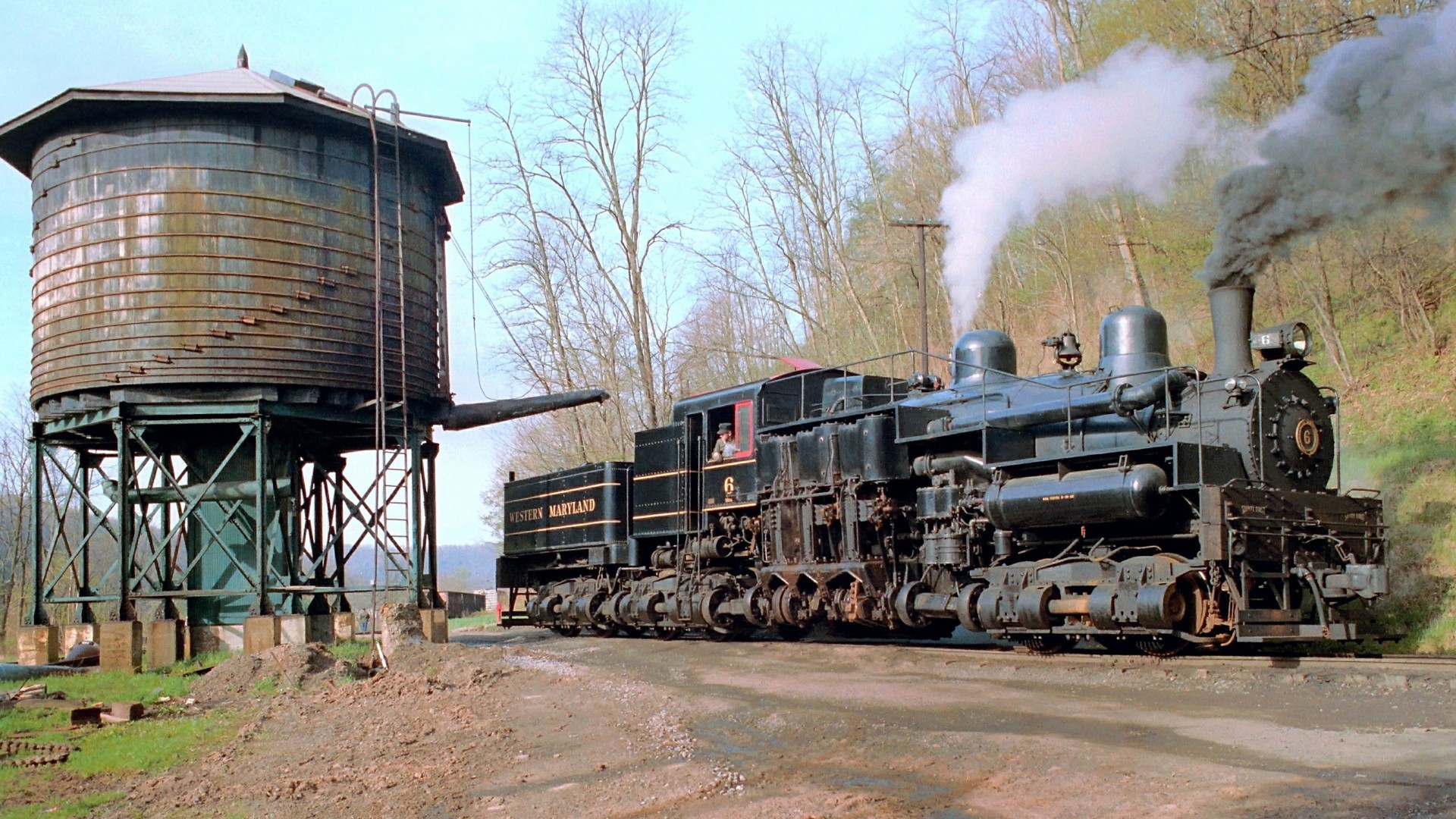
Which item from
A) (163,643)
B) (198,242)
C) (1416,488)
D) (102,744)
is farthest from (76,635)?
(1416,488)

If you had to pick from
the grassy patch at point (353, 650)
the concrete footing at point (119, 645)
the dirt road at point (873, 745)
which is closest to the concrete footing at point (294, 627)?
the grassy patch at point (353, 650)

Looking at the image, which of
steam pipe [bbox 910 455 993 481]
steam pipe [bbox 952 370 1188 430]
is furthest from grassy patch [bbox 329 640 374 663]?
steam pipe [bbox 952 370 1188 430]

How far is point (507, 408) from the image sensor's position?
2314cm

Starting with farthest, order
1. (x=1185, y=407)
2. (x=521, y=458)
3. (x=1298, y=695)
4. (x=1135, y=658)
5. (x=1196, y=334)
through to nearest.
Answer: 1. (x=521, y=458)
2. (x=1196, y=334)
3. (x=1185, y=407)
4. (x=1135, y=658)
5. (x=1298, y=695)

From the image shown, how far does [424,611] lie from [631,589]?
3.69 metres

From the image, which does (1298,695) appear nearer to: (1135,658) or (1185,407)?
(1135,658)

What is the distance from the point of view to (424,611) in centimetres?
2036

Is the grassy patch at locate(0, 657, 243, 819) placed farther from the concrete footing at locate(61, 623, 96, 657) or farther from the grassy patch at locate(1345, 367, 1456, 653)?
the grassy patch at locate(1345, 367, 1456, 653)

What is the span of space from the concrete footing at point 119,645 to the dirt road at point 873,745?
6711 millimetres

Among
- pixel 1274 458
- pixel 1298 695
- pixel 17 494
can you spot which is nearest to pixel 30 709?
pixel 1298 695

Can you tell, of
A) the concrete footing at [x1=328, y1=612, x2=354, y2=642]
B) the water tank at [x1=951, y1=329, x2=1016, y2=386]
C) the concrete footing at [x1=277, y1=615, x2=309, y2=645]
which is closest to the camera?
the water tank at [x1=951, y1=329, x2=1016, y2=386]

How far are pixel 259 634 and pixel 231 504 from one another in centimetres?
372

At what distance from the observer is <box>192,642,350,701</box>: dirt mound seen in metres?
14.1

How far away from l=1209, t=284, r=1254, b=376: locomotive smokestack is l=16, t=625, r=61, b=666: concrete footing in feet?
62.3
